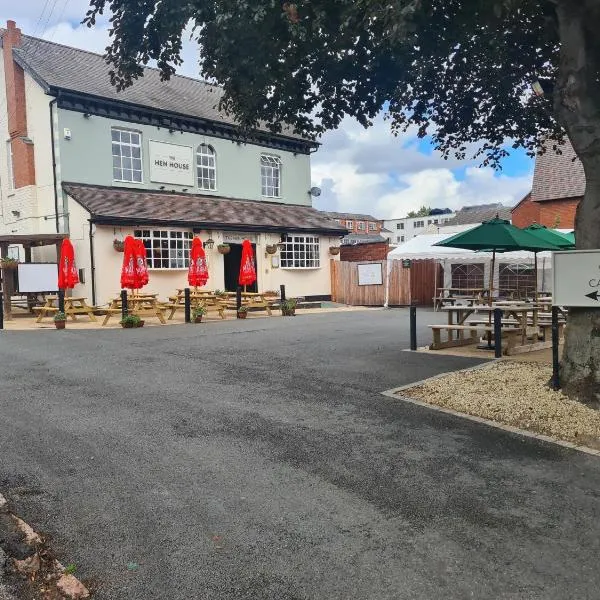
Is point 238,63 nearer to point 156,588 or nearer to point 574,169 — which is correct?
point 156,588

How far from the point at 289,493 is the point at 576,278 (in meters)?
4.00

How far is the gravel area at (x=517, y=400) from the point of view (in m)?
5.38

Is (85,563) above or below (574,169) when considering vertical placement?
below

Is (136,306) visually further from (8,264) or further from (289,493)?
(289,493)

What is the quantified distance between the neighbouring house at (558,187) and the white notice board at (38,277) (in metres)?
24.7

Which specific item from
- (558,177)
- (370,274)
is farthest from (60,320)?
(558,177)

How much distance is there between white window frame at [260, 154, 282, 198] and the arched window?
8.44ft

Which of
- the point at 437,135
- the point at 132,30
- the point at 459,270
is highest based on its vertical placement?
the point at 132,30

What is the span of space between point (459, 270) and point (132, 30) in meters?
20.3

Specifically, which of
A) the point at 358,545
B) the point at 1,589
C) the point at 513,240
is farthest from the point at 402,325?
the point at 1,589

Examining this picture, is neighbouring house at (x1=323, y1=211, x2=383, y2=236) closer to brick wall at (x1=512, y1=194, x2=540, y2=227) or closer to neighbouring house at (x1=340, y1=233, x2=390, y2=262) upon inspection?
brick wall at (x1=512, y1=194, x2=540, y2=227)

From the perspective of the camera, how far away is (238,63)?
751 cm

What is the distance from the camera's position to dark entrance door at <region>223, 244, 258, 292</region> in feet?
76.3

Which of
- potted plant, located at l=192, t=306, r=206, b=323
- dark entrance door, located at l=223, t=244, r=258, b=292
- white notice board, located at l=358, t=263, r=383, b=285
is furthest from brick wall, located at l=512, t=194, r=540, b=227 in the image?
potted plant, located at l=192, t=306, r=206, b=323
